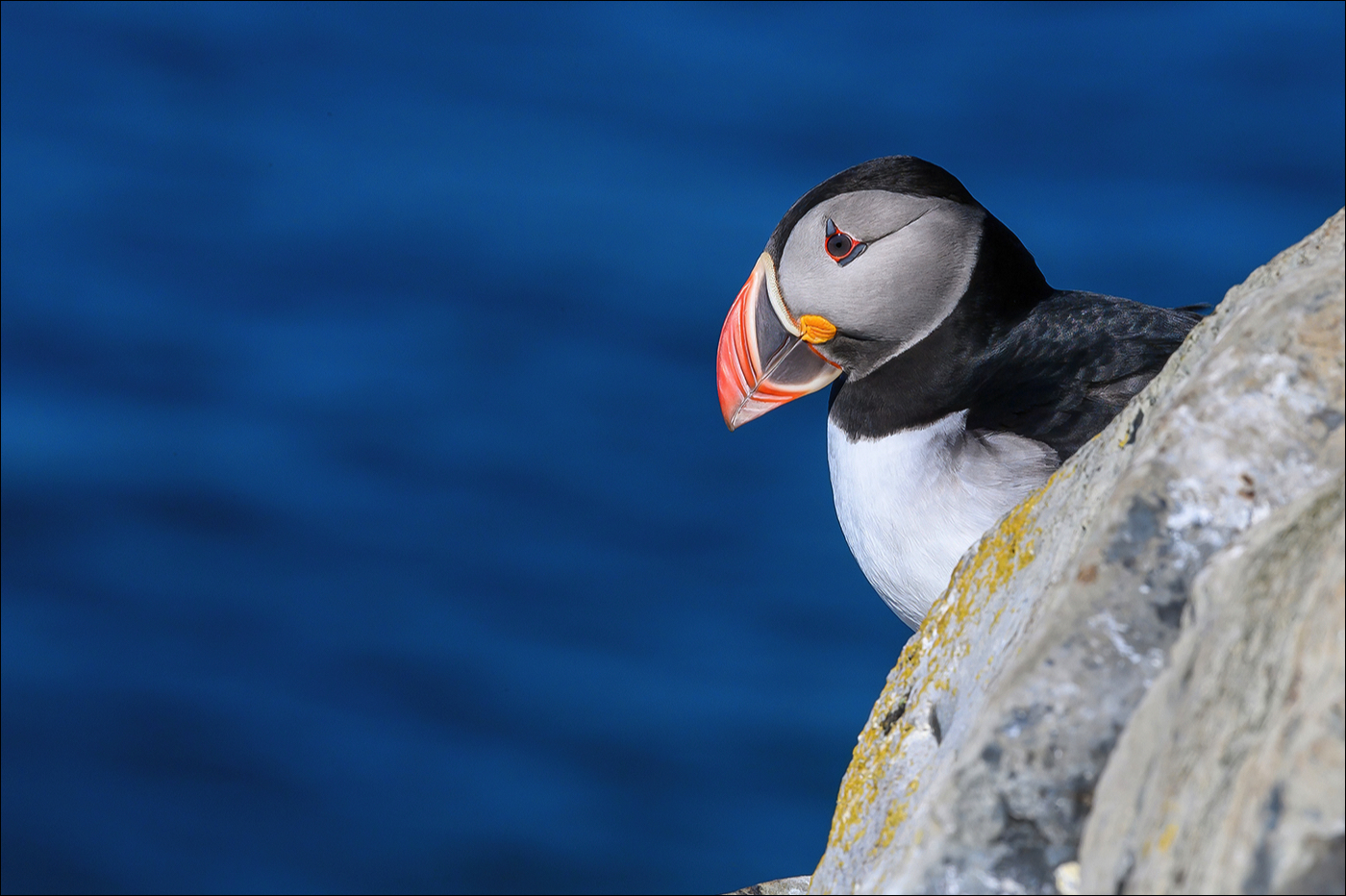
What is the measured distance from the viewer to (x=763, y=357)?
3178 mm

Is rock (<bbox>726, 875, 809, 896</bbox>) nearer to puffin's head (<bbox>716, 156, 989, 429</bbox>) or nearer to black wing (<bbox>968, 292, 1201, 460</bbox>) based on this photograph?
black wing (<bbox>968, 292, 1201, 460</bbox>)

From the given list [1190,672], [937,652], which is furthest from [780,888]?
[1190,672]

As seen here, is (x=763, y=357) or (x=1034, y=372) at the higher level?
(x=763, y=357)

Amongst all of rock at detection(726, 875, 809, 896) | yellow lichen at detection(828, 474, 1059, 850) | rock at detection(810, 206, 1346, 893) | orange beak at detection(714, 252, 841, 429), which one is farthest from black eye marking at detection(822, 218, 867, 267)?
rock at detection(810, 206, 1346, 893)

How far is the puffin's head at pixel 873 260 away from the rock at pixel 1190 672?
184 centimetres

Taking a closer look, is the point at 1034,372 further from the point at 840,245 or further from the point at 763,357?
the point at 763,357

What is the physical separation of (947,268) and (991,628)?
1856mm

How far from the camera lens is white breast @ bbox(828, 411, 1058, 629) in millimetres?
2561

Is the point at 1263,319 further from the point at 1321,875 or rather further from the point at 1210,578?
the point at 1321,875

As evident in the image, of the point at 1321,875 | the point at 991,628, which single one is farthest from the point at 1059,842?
the point at 991,628

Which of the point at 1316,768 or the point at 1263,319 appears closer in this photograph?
the point at 1316,768

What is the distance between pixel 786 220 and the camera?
309cm

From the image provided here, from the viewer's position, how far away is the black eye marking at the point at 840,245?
299 cm

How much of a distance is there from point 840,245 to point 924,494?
63 cm
